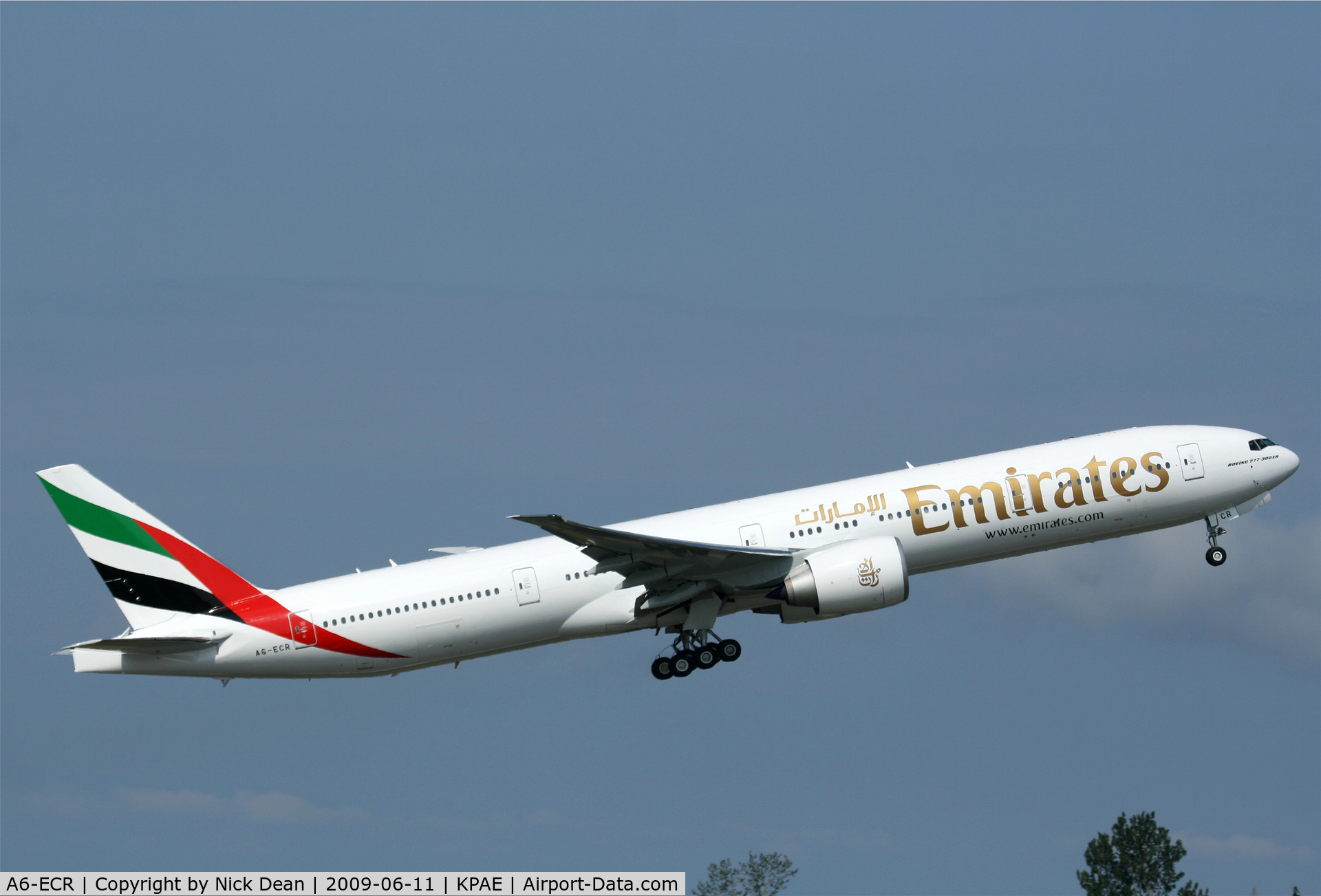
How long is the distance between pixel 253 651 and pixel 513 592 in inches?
297

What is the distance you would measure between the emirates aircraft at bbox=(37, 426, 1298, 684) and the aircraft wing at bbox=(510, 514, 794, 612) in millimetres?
65

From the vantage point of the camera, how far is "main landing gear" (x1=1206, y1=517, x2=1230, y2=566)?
152ft

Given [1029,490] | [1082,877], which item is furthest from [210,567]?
[1082,877]

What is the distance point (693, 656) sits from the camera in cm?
4666

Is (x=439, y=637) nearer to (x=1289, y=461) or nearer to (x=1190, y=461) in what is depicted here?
(x=1190, y=461)

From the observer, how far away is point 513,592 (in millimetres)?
44375

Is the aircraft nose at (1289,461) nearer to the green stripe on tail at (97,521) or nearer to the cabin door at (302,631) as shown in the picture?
the cabin door at (302,631)

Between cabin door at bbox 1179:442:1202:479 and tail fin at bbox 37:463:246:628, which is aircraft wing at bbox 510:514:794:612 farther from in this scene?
cabin door at bbox 1179:442:1202:479

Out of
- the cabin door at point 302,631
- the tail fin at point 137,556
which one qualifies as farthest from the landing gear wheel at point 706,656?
the tail fin at point 137,556

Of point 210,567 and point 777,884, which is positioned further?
point 777,884

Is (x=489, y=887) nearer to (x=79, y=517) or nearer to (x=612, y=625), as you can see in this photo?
(x=612, y=625)

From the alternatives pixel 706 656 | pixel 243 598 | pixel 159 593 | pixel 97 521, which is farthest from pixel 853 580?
pixel 97 521

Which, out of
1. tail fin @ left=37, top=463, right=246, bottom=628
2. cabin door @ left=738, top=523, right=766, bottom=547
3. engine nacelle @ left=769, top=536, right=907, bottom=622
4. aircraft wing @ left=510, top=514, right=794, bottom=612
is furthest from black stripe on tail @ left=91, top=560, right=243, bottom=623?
engine nacelle @ left=769, top=536, right=907, bottom=622
